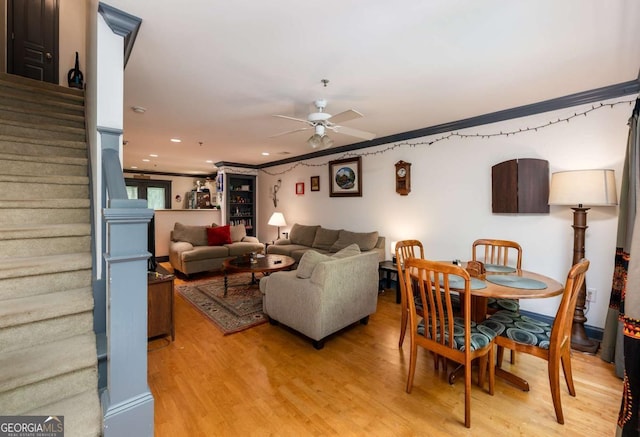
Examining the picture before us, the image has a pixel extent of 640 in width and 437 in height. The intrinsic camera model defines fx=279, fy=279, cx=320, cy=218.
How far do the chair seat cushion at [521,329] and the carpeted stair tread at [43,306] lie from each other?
8.62 feet

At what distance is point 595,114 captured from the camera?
2.75 metres

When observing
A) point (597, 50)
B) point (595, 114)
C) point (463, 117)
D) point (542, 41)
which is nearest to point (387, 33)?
point (542, 41)

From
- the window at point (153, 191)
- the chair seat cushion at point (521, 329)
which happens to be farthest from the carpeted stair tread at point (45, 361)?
the window at point (153, 191)

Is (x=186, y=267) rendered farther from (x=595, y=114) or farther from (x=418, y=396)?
(x=595, y=114)

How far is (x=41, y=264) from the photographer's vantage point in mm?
1633

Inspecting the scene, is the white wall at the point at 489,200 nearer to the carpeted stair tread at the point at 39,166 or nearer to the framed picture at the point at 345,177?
the framed picture at the point at 345,177

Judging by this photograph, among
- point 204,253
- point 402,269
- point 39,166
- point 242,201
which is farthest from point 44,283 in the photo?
point 242,201

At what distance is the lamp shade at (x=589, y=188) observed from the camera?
2344 millimetres

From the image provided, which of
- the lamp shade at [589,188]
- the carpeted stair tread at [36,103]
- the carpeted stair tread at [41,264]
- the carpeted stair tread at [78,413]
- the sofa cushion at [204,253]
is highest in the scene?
the carpeted stair tread at [36,103]

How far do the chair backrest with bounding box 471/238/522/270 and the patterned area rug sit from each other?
8.34 feet

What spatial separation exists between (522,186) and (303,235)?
389 centimetres

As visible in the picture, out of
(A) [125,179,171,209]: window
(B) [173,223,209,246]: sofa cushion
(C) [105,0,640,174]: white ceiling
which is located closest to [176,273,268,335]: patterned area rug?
(B) [173,223,209,246]: sofa cushion

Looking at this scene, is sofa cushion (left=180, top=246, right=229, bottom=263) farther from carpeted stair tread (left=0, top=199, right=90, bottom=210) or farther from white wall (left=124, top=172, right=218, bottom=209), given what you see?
white wall (left=124, top=172, right=218, bottom=209)

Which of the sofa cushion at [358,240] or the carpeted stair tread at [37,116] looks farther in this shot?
the sofa cushion at [358,240]
